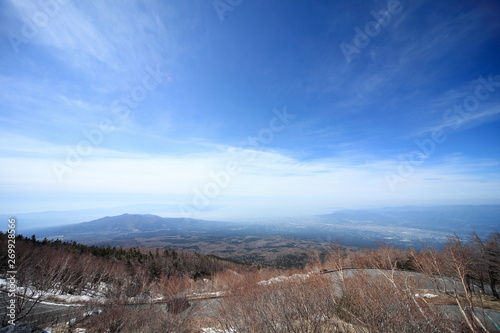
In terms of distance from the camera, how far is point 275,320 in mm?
12664

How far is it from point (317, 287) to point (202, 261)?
48252 millimetres

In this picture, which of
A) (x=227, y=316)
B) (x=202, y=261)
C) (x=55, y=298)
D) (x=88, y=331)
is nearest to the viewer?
(x=88, y=331)

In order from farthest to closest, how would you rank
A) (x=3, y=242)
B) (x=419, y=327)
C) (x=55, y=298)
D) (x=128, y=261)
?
(x=128, y=261)
(x=3, y=242)
(x=55, y=298)
(x=419, y=327)

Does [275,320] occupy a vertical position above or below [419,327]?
below

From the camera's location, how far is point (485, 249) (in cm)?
2222

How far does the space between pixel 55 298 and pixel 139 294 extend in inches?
338

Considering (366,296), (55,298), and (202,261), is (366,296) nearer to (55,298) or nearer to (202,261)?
(55,298)

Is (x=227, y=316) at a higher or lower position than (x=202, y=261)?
higher

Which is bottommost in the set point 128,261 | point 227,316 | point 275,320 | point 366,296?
point 128,261

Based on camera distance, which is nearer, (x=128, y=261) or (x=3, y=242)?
(x=3, y=242)

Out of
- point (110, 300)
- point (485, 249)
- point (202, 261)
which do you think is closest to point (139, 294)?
point (110, 300)

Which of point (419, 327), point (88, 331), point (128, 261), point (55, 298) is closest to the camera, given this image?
point (419, 327)

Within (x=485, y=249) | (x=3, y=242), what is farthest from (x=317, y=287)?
(x=3, y=242)

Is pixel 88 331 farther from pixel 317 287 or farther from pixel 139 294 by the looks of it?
pixel 317 287
